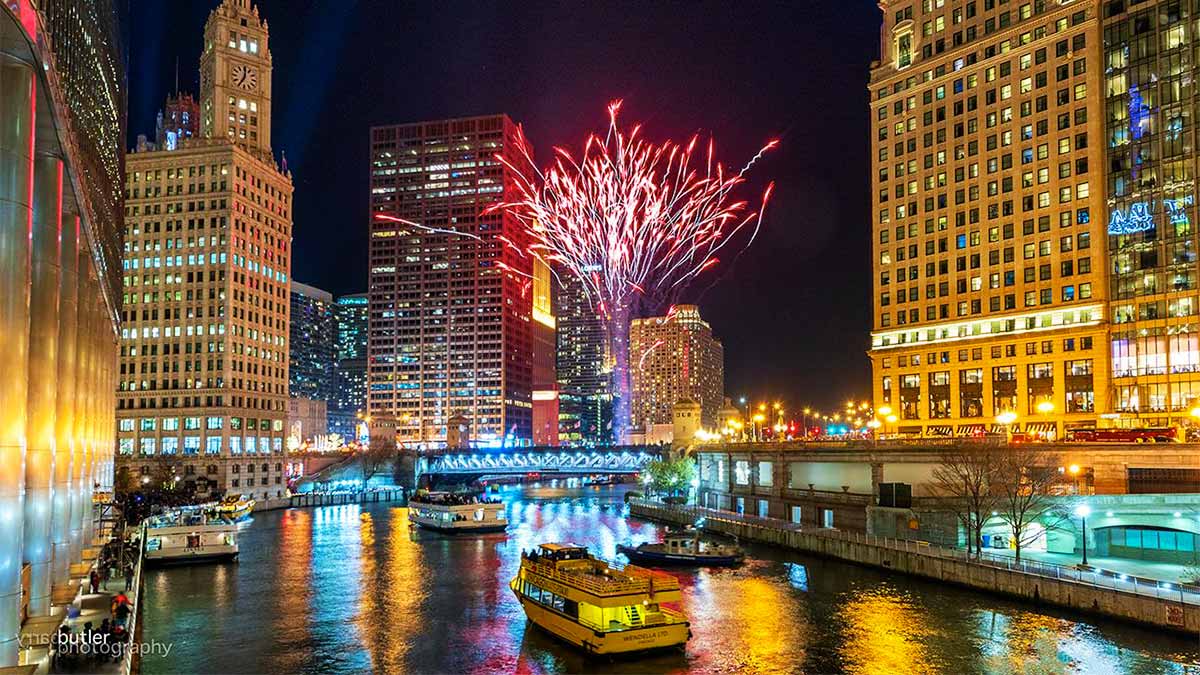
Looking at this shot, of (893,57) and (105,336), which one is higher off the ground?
(893,57)

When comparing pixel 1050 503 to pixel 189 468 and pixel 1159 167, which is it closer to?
pixel 1159 167

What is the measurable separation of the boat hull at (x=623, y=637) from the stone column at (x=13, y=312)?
24.8 m

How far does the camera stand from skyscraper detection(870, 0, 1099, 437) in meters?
104

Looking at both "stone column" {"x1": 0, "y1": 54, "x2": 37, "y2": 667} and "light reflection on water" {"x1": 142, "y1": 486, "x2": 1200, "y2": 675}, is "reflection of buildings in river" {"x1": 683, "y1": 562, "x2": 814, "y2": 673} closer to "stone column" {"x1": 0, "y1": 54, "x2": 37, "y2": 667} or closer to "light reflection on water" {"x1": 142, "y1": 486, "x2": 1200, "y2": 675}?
"light reflection on water" {"x1": 142, "y1": 486, "x2": 1200, "y2": 675}

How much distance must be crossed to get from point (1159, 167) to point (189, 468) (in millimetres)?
141984

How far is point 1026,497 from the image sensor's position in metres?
68.6

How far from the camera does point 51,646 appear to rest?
35.5 metres

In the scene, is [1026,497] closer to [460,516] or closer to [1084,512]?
[1084,512]

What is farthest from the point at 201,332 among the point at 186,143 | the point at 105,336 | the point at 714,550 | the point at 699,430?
the point at 714,550

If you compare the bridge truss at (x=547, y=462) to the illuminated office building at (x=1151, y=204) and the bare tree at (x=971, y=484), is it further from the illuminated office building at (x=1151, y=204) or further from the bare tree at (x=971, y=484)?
the bare tree at (x=971, y=484)

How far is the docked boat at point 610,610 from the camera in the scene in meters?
45.6

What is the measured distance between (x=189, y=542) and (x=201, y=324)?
85.8m

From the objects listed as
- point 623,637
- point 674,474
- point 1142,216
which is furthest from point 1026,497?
point 674,474

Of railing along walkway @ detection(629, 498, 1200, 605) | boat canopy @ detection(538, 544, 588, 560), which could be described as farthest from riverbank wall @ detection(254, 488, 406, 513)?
boat canopy @ detection(538, 544, 588, 560)
